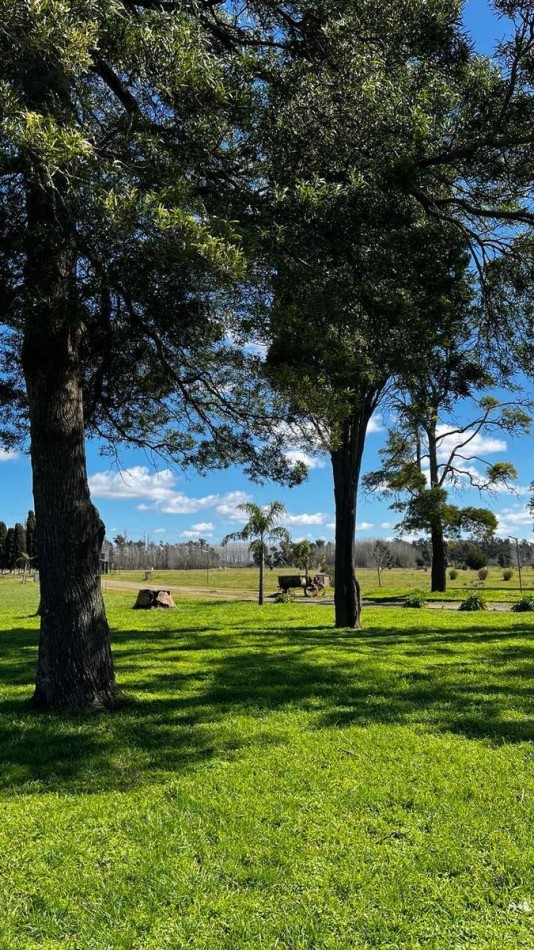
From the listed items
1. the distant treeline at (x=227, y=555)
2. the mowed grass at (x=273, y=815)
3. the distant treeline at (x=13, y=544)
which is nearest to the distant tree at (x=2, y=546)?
the distant treeline at (x=13, y=544)

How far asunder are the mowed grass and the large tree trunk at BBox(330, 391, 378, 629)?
16.8 ft

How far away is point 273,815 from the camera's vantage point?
3.29 meters

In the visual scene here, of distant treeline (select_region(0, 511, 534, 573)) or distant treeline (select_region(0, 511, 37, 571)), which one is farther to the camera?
distant treeline (select_region(0, 511, 37, 571))

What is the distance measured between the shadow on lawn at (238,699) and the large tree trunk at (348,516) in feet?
6.41

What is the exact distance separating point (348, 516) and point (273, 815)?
29.0 ft

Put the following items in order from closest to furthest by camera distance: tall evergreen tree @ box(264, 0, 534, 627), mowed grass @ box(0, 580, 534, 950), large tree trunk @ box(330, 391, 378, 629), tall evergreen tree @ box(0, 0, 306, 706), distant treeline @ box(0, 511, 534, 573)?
mowed grass @ box(0, 580, 534, 950) < tall evergreen tree @ box(0, 0, 306, 706) < tall evergreen tree @ box(264, 0, 534, 627) < large tree trunk @ box(330, 391, 378, 629) < distant treeline @ box(0, 511, 534, 573)

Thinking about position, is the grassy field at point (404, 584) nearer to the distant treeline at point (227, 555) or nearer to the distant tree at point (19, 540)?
the distant treeline at point (227, 555)

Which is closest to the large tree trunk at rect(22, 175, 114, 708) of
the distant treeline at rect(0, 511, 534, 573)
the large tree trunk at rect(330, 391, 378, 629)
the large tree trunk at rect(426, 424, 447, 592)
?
the large tree trunk at rect(330, 391, 378, 629)

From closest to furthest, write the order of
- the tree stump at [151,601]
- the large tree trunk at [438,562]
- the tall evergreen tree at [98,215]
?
the tall evergreen tree at [98,215], the tree stump at [151,601], the large tree trunk at [438,562]

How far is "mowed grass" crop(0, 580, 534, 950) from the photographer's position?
2398 mm

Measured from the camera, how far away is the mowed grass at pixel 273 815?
240 cm

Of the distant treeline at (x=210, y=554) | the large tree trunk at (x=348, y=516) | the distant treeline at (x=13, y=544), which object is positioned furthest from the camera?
the distant treeline at (x=13, y=544)

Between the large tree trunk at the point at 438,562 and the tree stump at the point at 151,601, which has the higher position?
the large tree trunk at the point at 438,562

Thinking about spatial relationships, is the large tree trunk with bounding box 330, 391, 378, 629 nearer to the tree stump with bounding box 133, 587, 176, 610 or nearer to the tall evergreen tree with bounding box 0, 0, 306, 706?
the tall evergreen tree with bounding box 0, 0, 306, 706
